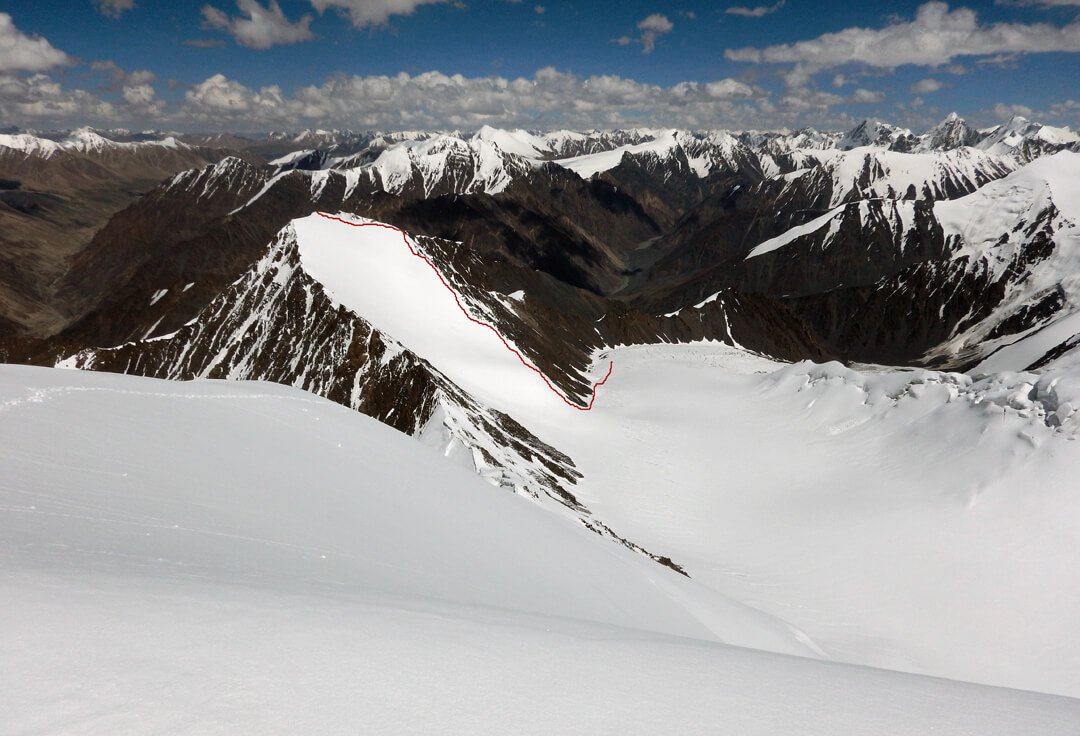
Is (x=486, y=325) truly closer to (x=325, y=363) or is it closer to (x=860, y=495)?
(x=325, y=363)

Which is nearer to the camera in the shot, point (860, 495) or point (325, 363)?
point (860, 495)

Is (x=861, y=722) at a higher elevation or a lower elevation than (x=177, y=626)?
higher

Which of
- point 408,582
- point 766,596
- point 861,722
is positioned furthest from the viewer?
point 766,596

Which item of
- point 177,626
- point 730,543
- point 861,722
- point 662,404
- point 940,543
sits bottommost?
point 177,626

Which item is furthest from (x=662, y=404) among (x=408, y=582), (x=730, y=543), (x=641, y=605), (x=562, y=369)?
(x=408, y=582)

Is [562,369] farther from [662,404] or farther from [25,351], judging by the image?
[25,351]

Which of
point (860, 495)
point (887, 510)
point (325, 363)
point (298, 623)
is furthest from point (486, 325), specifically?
point (298, 623)

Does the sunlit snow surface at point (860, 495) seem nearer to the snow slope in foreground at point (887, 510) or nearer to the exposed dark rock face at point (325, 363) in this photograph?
the snow slope in foreground at point (887, 510)
